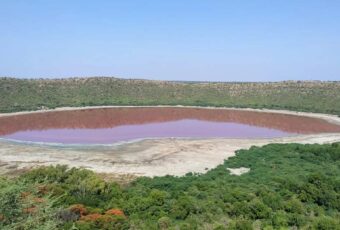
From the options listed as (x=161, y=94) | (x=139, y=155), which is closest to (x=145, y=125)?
(x=139, y=155)

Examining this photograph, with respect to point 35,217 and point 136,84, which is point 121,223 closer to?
point 35,217

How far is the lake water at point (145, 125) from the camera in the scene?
41969 mm

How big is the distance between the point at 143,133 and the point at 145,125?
6941 millimetres

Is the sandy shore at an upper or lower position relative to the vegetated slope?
lower

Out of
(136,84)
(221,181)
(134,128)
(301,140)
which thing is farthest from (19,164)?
(136,84)

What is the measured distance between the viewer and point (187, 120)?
56.3 metres

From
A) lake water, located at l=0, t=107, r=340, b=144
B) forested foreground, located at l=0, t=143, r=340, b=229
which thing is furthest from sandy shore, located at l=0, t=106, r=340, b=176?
lake water, located at l=0, t=107, r=340, b=144

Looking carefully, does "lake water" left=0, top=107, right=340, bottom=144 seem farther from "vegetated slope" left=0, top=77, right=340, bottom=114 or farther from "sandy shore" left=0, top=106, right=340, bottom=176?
"vegetated slope" left=0, top=77, right=340, bottom=114

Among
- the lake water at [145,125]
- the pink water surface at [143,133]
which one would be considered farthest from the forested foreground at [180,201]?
the lake water at [145,125]

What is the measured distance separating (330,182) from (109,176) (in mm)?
12272

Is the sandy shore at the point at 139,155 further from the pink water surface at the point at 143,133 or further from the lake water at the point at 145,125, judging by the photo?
the lake water at the point at 145,125

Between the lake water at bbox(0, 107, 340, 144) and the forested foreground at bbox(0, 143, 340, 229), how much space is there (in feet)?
54.8

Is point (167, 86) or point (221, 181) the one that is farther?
point (167, 86)

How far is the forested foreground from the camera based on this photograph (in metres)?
12.2
